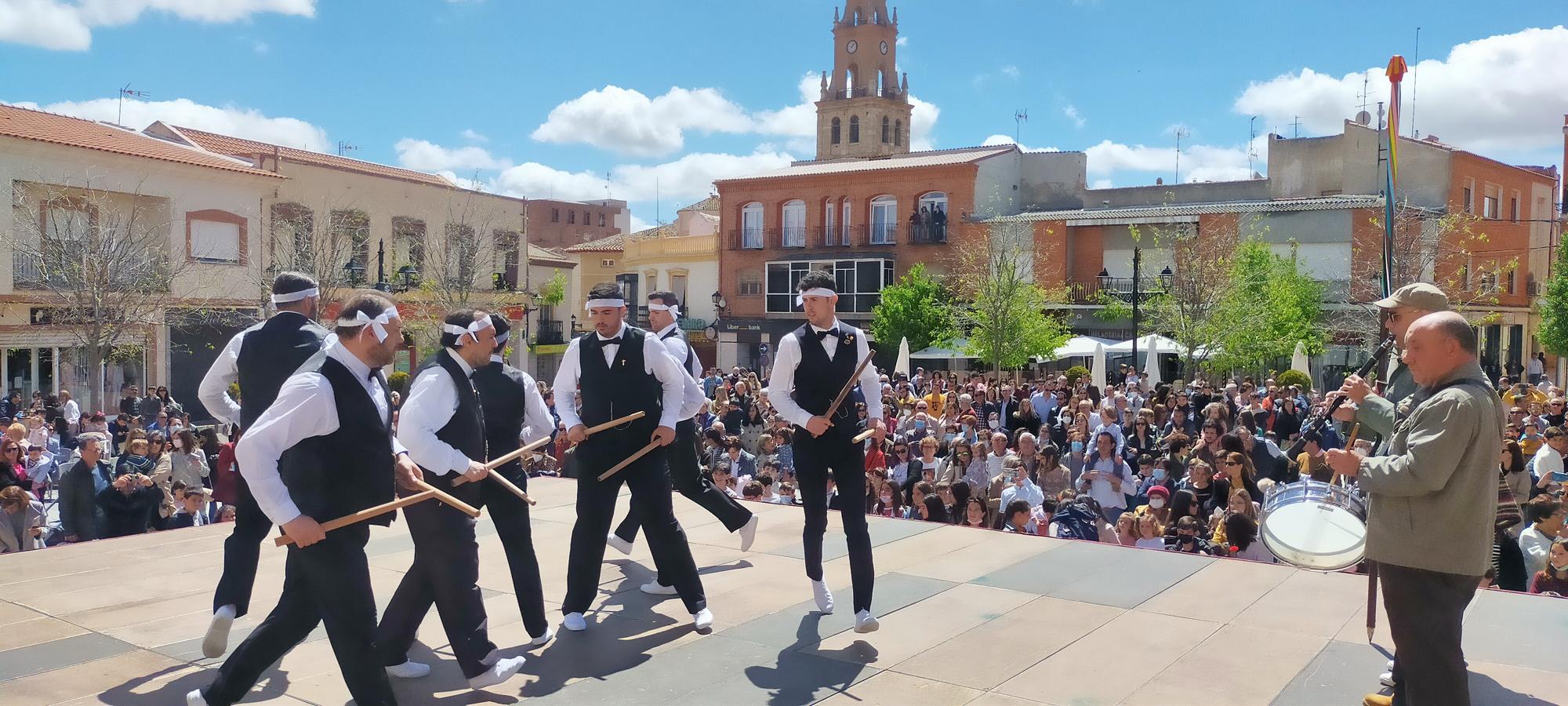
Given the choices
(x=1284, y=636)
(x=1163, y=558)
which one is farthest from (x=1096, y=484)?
(x=1284, y=636)

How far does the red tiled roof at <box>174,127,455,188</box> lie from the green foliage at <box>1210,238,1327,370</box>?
75.9 ft

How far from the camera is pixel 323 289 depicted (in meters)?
29.1

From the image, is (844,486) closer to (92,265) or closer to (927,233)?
(92,265)

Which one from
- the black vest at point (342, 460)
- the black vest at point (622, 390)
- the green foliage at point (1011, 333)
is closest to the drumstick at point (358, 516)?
the black vest at point (342, 460)

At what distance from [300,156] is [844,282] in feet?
60.6

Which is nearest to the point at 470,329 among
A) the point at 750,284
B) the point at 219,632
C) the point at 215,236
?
the point at 219,632

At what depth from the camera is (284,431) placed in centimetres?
387

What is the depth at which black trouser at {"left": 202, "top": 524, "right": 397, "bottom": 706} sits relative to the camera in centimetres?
397

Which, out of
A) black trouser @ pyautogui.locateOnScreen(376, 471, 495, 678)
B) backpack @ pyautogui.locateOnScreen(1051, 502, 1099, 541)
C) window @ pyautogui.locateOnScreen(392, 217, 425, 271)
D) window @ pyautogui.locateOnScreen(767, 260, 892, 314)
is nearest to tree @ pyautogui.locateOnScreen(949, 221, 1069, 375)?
window @ pyautogui.locateOnScreen(767, 260, 892, 314)

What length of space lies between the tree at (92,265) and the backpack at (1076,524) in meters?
20.7

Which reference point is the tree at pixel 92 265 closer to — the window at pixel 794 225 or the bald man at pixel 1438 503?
the window at pixel 794 225

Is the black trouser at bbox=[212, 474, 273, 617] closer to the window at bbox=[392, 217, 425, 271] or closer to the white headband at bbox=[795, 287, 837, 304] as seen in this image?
the white headband at bbox=[795, 287, 837, 304]

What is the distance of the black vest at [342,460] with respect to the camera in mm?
3969

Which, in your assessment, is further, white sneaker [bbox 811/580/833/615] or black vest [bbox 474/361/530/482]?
white sneaker [bbox 811/580/833/615]
